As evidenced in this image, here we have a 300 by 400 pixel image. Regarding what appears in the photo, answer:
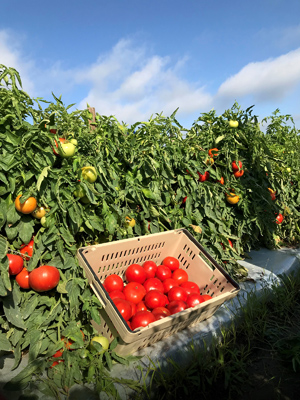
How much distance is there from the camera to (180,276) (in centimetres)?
247

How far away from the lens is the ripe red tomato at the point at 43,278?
162cm

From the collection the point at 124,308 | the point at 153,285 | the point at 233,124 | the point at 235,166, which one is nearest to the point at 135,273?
the point at 153,285

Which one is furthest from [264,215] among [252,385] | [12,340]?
[12,340]

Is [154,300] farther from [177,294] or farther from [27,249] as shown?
[27,249]

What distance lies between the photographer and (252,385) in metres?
1.81

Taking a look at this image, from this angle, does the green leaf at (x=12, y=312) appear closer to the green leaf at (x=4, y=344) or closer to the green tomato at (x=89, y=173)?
the green leaf at (x=4, y=344)

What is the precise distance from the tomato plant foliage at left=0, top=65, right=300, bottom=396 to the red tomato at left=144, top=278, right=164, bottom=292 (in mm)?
396

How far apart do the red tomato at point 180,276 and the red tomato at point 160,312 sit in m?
0.42

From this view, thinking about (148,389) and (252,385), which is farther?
(252,385)

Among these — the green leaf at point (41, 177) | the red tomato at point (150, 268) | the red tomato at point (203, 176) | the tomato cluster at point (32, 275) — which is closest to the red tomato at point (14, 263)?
the tomato cluster at point (32, 275)

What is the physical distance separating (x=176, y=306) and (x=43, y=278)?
94cm

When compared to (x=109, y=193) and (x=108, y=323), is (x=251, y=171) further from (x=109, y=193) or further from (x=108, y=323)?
(x=108, y=323)

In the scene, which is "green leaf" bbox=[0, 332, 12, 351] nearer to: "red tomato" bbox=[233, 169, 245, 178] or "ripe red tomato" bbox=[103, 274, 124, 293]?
"ripe red tomato" bbox=[103, 274, 124, 293]

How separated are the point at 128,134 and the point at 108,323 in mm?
1494
